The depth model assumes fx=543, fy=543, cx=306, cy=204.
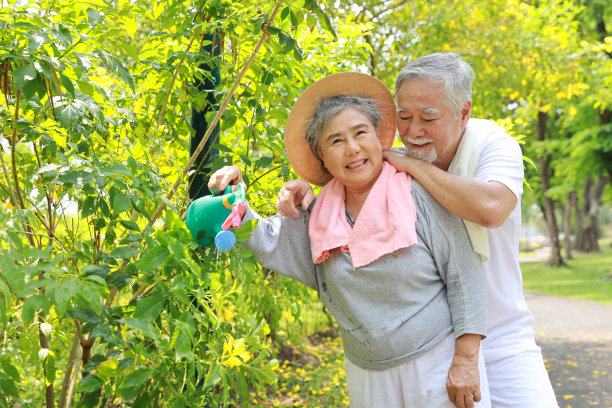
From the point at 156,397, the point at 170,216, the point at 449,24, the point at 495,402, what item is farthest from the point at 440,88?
the point at 449,24

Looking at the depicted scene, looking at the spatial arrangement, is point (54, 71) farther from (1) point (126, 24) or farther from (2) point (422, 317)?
(2) point (422, 317)

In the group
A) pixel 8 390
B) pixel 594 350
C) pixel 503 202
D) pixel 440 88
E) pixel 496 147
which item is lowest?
pixel 594 350

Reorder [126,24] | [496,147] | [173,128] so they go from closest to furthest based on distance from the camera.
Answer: [496,147], [126,24], [173,128]

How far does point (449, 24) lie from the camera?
738 cm

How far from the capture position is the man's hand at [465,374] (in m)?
1.71

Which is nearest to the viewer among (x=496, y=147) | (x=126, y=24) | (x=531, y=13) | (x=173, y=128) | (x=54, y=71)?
(x=54, y=71)

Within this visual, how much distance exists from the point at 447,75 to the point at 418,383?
105 centimetres

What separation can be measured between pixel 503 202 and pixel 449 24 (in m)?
6.28

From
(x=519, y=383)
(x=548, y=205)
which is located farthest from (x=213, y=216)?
(x=548, y=205)

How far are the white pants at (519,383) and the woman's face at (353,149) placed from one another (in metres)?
0.84

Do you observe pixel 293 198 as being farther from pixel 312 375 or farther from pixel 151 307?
pixel 312 375

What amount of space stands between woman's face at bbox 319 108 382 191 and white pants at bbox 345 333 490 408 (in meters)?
0.62

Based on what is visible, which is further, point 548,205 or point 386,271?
point 548,205

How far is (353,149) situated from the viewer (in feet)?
6.10
